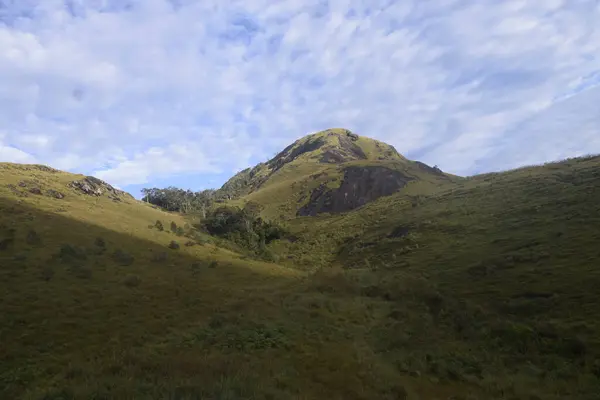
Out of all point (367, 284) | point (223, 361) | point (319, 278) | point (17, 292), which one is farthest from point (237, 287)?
point (223, 361)

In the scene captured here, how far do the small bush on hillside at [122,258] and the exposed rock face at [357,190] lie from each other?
7248 cm

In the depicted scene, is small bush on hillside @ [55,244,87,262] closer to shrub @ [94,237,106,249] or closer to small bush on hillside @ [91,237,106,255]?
small bush on hillside @ [91,237,106,255]

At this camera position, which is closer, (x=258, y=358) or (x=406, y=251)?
(x=258, y=358)

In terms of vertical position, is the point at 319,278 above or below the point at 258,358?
above

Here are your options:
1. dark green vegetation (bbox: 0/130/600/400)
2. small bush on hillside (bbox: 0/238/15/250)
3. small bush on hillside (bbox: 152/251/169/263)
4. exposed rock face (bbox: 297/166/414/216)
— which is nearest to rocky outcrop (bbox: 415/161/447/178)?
exposed rock face (bbox: 297/166/414/216)

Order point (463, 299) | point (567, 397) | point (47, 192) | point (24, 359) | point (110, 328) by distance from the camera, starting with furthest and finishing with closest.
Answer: point (47, 192) → point (463, 299) → point (110, 328) → point (24, 359) → point (567, 397)

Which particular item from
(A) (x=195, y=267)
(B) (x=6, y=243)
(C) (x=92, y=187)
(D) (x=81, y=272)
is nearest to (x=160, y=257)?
(A) (x=195, y=267)

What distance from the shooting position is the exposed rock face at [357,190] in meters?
100

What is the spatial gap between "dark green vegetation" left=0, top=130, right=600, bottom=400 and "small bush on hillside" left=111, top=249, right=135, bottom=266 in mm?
151

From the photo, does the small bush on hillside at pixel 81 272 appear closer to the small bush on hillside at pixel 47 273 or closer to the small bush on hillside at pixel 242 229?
the small bush on hillside at pixel 47 273

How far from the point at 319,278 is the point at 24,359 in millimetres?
21546

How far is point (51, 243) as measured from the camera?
31891 mm

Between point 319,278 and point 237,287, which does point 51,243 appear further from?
point 319,278

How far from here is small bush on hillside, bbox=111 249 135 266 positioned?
31359 mm
